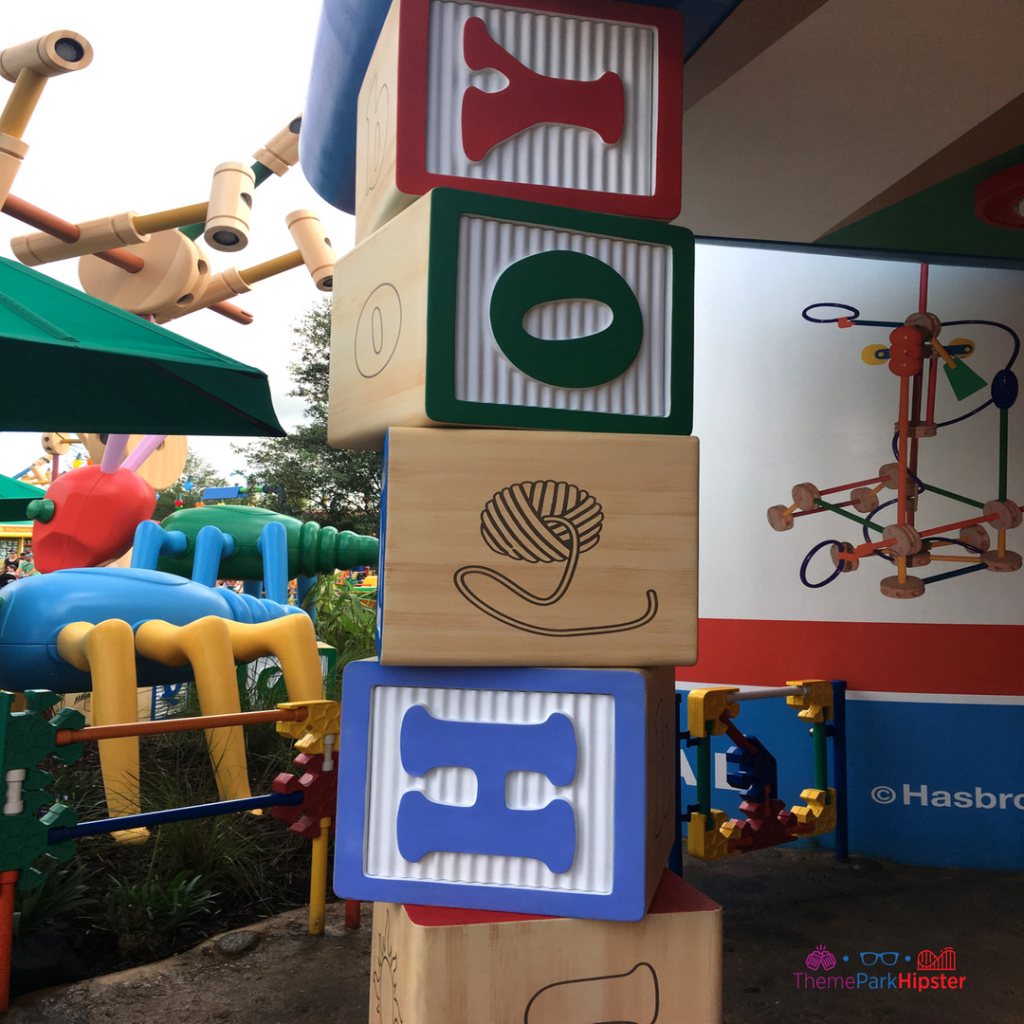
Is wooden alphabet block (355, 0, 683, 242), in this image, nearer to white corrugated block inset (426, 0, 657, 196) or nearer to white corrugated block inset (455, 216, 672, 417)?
white corrugated block inset (426, 0, 657, 196)

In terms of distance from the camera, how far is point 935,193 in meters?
3.44

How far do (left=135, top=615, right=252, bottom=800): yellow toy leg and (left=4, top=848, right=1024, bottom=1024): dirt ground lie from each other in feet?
2.38

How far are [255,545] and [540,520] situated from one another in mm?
5297

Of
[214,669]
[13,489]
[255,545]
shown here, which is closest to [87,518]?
[255,545]

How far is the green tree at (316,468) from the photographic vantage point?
19.2 metres

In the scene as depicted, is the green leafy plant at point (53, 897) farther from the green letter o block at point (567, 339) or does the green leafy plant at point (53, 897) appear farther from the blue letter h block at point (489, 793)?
the green letter o block at point (567, 339)

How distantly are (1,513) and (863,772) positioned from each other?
4.03 metres

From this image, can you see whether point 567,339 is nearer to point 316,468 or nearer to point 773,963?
point 773,963

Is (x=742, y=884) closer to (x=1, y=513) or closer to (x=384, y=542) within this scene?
(x=384, y=542)

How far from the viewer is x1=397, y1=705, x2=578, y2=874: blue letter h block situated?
1801 millimetres

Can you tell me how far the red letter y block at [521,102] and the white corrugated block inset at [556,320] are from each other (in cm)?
24

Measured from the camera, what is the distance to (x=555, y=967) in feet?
5.88

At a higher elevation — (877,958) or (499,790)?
Result: (499,790)

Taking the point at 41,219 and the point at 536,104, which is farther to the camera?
the point at 41,219
